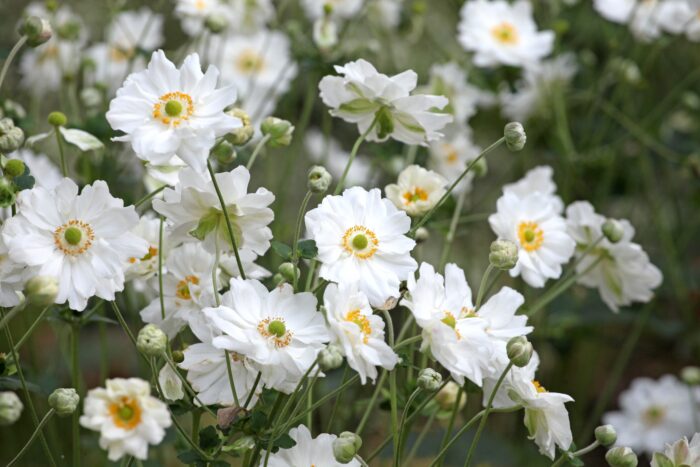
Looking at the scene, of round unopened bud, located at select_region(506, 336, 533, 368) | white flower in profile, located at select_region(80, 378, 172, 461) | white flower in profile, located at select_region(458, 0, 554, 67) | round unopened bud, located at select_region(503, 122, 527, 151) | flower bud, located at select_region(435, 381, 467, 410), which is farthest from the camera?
white flower in profile, located at select_region(458, 0, 554, 67)

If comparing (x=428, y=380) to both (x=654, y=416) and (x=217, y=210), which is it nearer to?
(x=217, y=210)

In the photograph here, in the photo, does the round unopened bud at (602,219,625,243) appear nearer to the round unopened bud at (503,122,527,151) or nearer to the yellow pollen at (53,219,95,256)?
the round unopened bud at (503,122,527,151)

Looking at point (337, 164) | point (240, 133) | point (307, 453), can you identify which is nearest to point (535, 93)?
point (337, 164)

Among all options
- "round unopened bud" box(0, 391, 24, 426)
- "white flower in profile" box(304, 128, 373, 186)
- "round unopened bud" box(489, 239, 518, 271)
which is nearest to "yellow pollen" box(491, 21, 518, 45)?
"white flower in profile" box(304, 128, 373, 186)

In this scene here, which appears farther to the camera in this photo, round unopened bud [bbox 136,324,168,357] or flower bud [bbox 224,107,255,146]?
flower bud [bbox 224,107,255,146]

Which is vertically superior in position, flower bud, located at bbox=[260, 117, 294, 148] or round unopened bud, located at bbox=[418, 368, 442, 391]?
flower bud, located at bbox=[260, 117, 294, 148]

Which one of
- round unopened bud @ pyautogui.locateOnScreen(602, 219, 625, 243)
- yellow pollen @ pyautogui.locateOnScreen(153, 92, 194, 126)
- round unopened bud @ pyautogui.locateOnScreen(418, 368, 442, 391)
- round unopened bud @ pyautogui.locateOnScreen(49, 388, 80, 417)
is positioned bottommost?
round unopened bud @ pyautogui.locateOnScreen(49, 388, 80, 417)

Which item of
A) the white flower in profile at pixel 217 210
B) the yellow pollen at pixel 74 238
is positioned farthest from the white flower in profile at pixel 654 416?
the yellow pollen at pixel 74 238
